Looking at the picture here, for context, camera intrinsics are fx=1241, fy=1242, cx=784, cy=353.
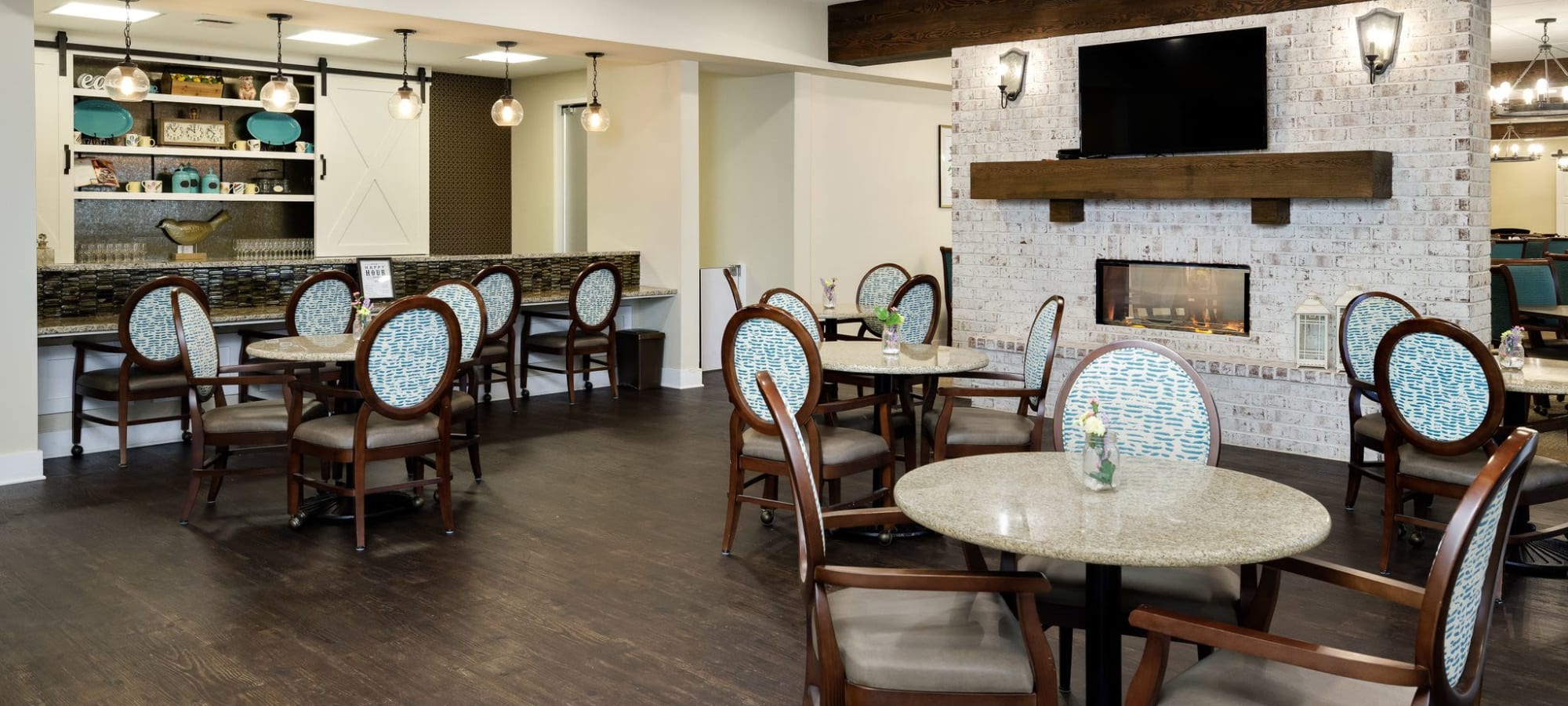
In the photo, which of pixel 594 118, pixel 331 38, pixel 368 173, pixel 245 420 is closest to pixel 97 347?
pixel 245 420

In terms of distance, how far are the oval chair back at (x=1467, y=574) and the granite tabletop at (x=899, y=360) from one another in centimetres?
249

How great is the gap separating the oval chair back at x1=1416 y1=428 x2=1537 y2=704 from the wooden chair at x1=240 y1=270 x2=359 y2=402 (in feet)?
17.3

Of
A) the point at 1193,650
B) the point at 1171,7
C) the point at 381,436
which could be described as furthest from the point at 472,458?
the point at 1171,7

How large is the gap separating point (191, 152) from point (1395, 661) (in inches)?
355

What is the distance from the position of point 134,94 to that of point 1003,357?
4.81 metres

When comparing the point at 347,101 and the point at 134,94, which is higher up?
the point at 347,101

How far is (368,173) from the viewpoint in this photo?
32.4 feet

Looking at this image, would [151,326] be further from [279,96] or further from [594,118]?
[594,118]

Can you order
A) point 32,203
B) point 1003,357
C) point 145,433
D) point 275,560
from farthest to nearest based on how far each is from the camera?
point 1003,357 < point 145,433 < point 32,203 < point 275,560

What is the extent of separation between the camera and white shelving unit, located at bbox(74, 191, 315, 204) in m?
8.58

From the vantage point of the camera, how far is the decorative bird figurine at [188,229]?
907cm

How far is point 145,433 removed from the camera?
6418 mm

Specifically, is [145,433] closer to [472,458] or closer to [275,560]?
[472,458]

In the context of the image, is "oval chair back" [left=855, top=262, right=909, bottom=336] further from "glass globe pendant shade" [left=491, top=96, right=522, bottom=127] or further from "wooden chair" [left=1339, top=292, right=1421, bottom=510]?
"wooden chair" [left=1339, top=292, right=1421, bottom=510]
